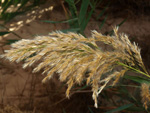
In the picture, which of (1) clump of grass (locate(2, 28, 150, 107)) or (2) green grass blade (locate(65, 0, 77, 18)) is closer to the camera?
(1) clump of grass (locate(2, 28, 150, 107))

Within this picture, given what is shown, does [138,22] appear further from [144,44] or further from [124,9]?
[144,44]

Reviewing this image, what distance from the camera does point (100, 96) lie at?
7.05ft

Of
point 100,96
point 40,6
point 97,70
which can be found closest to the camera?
point 97,70

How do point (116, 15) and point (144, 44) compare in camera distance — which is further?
point (116, 15)

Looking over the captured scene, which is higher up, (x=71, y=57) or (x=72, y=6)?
(x=71, y=57)

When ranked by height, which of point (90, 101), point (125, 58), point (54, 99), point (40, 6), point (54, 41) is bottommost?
point (90, 101)

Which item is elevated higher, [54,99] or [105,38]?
[105,38]

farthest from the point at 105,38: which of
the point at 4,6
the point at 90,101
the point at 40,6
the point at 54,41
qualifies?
the point at 40,6

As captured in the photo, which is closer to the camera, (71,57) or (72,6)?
(71,57)

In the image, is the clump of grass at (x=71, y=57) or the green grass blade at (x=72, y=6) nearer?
the clump of grass at (x=71, y=57)

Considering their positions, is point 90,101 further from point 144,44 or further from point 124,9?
point 124,9

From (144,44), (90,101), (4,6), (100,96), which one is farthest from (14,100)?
(144,44)

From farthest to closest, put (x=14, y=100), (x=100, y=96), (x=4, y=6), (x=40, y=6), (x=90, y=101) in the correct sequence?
1. (x=40, y=6)
2. (x=4, y=6)
3. (x=100, y=96)
4. (x=90, y=101)
5. (x=14, y=100)

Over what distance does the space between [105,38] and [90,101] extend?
3.93 ft
